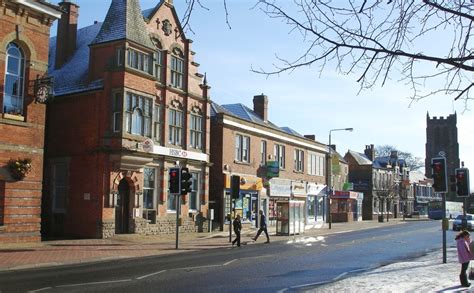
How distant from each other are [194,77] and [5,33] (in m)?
14.2

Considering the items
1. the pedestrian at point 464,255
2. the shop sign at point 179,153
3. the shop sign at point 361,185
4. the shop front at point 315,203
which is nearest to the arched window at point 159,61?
the shop sign at point 179,153

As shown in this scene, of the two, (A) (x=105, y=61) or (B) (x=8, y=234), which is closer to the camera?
(B) (x=8, y=234)

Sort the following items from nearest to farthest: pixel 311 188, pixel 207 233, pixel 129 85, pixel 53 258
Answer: pixel 53 258
pixel 129 85
pixel 207 233
pixel 311 188

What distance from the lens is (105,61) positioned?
27.9 meters

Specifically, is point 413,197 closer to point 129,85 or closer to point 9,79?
point 129,85

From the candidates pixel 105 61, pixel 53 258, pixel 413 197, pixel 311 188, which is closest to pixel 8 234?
pixel 53 258

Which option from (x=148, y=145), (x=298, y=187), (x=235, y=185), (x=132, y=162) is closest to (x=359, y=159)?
(x=298, y=187)

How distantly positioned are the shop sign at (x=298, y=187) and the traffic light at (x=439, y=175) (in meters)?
27.5

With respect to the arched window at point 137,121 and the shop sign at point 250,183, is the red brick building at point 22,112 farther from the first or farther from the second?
the shop sign at point 250,183

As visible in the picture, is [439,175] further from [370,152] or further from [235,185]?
[370,152]

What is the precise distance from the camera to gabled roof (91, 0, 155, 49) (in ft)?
90.6

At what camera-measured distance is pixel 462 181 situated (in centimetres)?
1906

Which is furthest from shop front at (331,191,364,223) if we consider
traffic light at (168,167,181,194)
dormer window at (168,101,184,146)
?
Result: traffic light at (168,167,181,194)

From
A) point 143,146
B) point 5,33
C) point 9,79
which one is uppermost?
point 5,33
